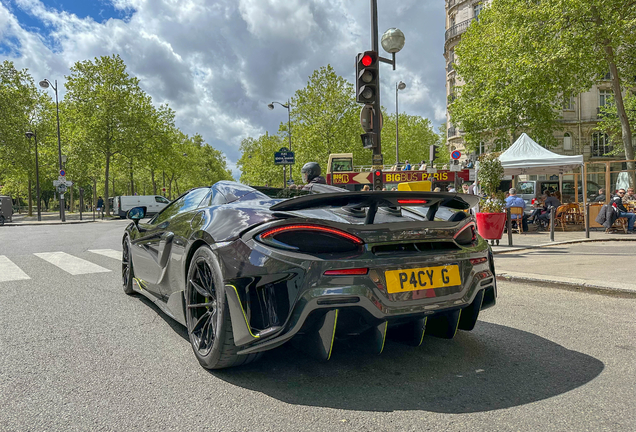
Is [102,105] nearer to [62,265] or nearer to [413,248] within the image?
[62,265]

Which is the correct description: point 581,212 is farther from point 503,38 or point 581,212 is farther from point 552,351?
point 552,351

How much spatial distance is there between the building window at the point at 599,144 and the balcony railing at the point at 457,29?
16198 millimetres

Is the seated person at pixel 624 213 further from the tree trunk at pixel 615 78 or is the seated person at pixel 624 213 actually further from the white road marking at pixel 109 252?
the white road marking at pixel 109 252

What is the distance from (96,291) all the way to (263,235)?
3.75 metres

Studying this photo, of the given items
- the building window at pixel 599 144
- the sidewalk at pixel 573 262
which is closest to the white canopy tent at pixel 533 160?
the sidewalk at pixel 573 262

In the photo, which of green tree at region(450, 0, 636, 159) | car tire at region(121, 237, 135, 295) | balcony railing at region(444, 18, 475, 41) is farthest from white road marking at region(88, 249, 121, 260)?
balcony railing at region(444, 18, 475, 41)

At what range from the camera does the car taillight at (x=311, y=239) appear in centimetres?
246

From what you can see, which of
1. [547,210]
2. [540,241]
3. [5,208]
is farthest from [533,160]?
[5,208]

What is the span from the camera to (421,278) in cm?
259

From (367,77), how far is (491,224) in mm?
3903

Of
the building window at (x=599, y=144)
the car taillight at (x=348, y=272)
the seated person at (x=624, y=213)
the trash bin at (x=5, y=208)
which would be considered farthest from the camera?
the building window at (x=599, y=144)

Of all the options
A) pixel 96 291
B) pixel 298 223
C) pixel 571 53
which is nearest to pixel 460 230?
pixel 298 223

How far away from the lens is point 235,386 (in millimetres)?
2594

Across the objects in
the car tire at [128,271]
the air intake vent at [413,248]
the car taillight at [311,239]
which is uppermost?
the car taillight at [311,239]
